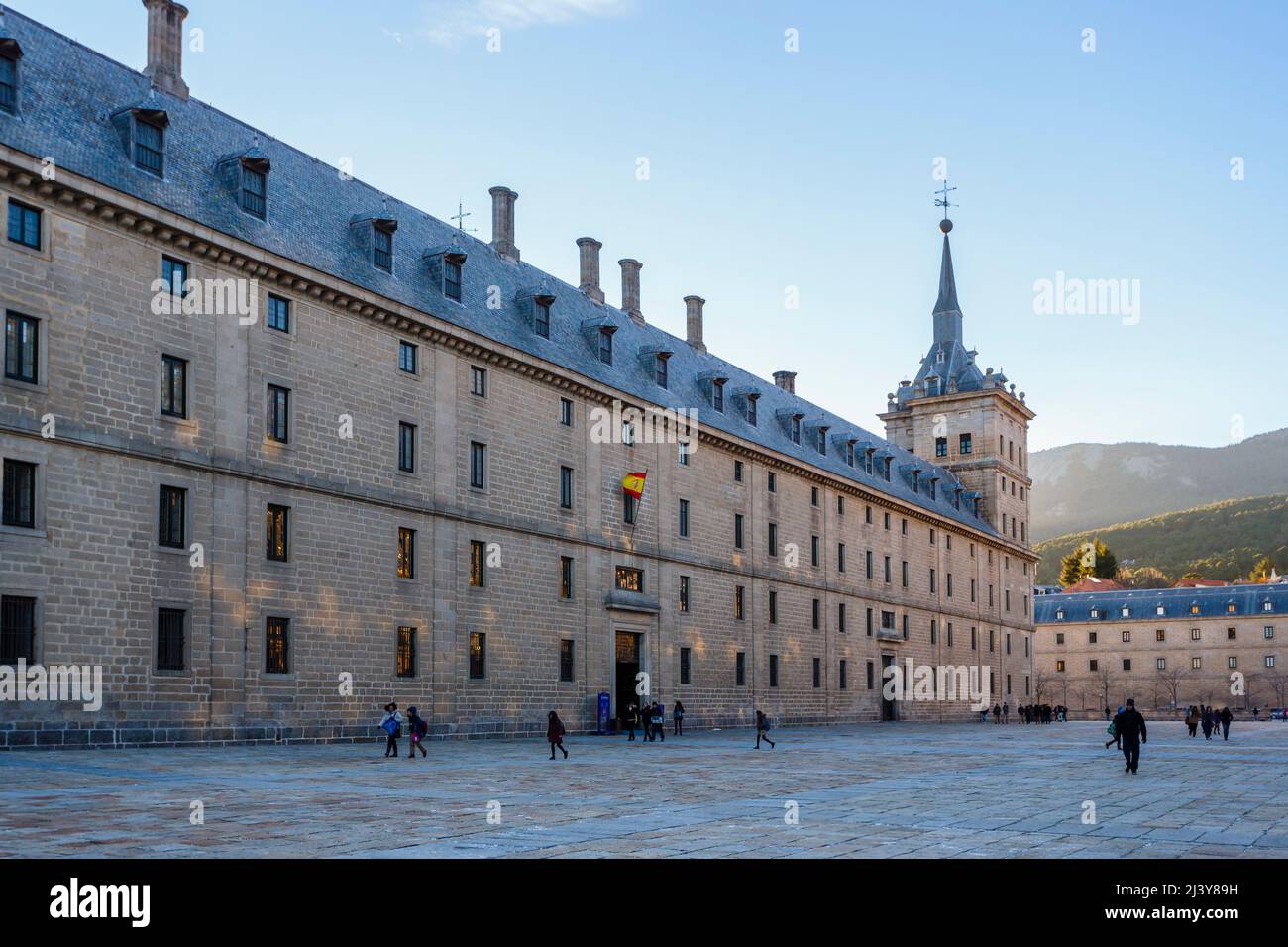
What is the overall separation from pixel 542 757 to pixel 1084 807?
16154 mm

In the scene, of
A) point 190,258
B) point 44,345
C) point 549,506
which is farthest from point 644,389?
point 44,345

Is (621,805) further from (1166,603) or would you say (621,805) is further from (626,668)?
(1166,603)

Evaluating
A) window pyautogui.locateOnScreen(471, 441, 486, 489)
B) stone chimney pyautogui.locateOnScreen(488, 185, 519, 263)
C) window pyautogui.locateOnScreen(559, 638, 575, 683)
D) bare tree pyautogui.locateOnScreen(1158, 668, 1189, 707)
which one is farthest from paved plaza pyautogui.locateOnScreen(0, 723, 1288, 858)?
bare tree pyautogui.locateOnScreen(1158, 668, 1189, 707)

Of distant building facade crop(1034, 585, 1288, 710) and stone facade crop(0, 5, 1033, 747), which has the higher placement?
stone facade crop(0, 5, 1033, 747)

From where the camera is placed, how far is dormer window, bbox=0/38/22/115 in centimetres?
3072

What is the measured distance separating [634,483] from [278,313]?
1860 cm

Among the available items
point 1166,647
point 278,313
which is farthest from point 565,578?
point 1166,647

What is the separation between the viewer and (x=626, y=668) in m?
51.8

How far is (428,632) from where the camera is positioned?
4103cm

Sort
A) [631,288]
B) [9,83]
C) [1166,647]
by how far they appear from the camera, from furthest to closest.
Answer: [1166,647]
[631,288]
[9,83]

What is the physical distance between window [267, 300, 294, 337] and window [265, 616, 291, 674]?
8237mm

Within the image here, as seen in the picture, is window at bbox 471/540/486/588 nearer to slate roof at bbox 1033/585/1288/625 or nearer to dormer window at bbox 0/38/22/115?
dormer window at bbox 0/38/22/115

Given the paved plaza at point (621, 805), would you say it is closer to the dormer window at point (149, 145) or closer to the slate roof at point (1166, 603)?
the dormer window at point (149, 145)
